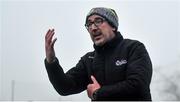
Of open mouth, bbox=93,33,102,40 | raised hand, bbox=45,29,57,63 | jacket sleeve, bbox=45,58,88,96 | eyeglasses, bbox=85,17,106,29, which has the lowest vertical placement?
jacket sleeve, bbox=45,58,88,96

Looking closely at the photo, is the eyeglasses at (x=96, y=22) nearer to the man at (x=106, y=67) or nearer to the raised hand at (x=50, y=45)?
the man at (x=106, y=67)

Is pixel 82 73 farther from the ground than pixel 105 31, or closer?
closer

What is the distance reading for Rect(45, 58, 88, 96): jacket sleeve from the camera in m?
3.27

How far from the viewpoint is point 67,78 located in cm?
332

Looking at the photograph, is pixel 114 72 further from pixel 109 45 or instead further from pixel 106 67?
pixel 109 45

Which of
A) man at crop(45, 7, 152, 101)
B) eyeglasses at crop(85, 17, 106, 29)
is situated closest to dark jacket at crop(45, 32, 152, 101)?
man at crop(45, 7, 152, 101)

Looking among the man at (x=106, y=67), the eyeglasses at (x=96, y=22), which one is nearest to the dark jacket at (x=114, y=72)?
the man at (x=106, y=67)

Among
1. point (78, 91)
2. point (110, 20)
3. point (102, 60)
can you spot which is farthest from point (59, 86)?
point (110, 20)

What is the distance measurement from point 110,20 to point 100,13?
0.30 feet

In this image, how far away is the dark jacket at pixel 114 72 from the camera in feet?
9.77

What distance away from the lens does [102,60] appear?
3221mm

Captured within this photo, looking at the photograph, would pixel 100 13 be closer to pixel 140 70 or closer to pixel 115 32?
pixel 115 32

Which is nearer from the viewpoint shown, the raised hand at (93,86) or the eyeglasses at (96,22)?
the raised hand at (93,86)

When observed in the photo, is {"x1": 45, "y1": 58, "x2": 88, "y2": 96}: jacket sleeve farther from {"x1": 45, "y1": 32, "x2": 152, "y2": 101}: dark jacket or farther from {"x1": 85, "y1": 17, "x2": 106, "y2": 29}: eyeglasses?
{"x1": 85, "y1": 17, "x2": 106, "y2": 29}: eyeglasses
